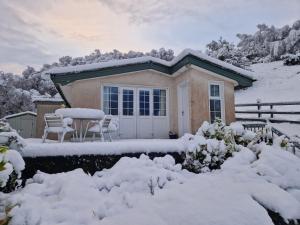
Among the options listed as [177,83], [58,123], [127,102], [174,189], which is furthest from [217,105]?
[174,189]

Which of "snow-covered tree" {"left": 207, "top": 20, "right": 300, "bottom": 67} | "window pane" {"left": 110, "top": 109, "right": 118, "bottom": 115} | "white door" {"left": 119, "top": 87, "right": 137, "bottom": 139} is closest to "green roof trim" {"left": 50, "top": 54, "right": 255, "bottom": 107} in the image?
"white door" {"left": 119, "top": 87, "right": 137, "bottom": 139}

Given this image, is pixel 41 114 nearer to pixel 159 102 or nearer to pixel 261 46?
pixel 159 102

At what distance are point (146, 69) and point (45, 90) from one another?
883 inches

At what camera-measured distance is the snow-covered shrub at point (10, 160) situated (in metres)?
2.94

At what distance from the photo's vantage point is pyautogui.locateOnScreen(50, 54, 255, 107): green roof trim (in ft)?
30.7

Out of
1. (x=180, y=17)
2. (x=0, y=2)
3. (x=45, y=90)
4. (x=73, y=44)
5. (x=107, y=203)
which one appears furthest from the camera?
(x=45, y=90)

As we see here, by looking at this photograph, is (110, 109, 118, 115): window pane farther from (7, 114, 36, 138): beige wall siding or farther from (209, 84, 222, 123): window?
(7, 114, 36, 138): beige wall siding

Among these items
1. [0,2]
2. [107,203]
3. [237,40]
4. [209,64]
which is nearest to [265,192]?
[107,203]

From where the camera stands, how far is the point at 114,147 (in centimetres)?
548

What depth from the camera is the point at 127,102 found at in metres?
10.6

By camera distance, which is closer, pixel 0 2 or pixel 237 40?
pixel 0 2

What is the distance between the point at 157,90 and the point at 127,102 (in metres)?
1.48

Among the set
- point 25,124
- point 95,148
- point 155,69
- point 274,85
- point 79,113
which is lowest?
point 95,148

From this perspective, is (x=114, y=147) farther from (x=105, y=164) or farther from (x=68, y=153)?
(x=68, y=153)
